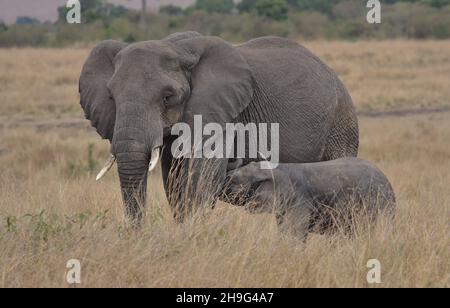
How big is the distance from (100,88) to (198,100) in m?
0.68

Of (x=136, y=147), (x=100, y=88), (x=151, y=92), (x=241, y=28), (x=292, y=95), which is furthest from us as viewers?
(x=241, y=28)

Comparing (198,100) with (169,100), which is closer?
(169,100)

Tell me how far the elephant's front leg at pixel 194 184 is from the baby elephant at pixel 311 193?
0.15 meters

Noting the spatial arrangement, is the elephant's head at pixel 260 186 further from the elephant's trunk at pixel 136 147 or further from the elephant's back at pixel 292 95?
the elephant's trunk at pixel 136 147

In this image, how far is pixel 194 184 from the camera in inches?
285

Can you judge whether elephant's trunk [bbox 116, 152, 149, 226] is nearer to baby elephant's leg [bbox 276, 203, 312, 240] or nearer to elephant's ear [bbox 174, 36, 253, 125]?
elephant's ear [bbox 174, 36, 253, 125]

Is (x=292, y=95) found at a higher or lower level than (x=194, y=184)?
higher

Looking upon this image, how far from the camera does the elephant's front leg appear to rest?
23.4 feet

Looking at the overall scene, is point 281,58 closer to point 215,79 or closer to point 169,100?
point 215,79

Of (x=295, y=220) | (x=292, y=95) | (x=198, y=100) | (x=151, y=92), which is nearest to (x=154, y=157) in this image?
(x=151, y=92)

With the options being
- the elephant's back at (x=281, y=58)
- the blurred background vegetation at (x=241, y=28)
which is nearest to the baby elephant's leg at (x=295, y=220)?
the elephant's back at (x=281, y=58)

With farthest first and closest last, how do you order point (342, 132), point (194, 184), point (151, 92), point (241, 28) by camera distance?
point (241, 28), point (342, 132), point (194, 184), point (151, 92)

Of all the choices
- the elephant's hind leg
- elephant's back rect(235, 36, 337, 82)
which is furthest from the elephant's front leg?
the elephant's hind leg

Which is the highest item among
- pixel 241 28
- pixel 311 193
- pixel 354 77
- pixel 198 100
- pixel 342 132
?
pixel 198 100
